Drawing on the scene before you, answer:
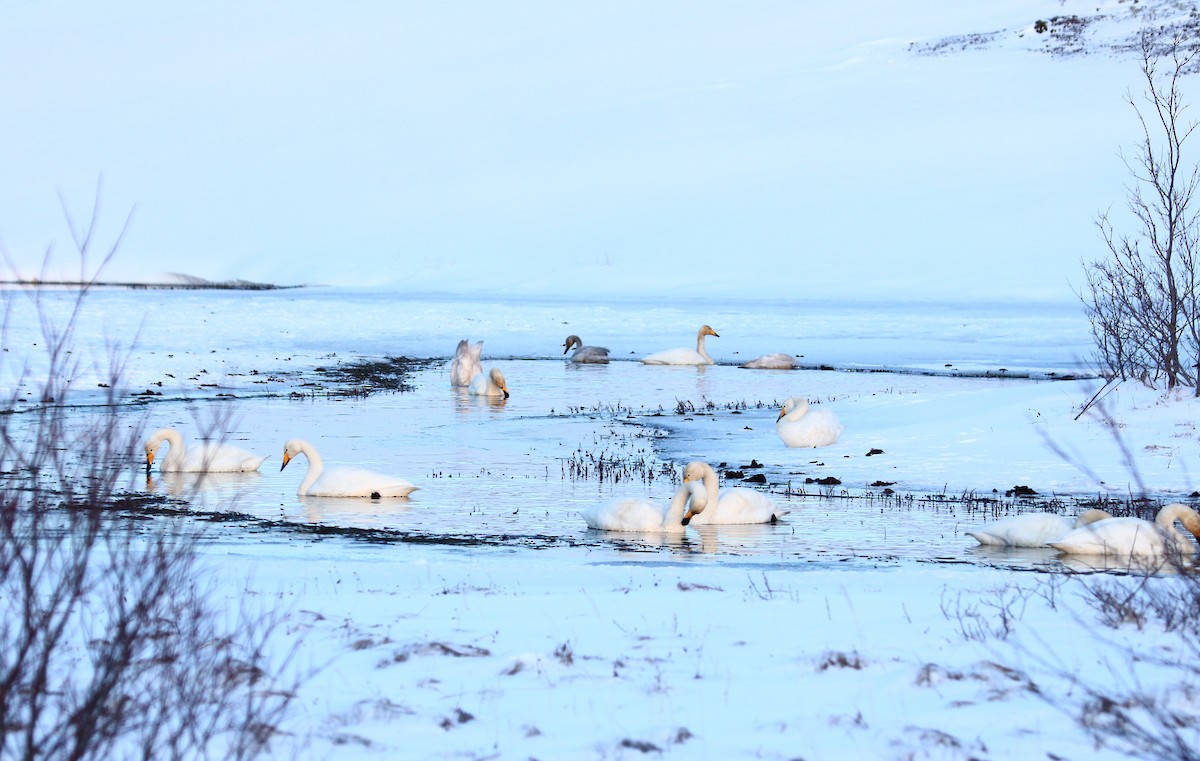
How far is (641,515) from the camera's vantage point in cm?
965

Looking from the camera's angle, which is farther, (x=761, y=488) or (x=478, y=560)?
(x=761, y=488)

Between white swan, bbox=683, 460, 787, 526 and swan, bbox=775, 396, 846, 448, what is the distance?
408cm

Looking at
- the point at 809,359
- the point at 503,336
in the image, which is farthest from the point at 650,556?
the point at 503,336

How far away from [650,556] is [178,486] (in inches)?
191

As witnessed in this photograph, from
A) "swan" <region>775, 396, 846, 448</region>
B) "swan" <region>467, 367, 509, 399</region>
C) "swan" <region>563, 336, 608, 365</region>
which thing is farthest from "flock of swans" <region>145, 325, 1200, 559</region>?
"swan" <region>563, 336, 608, 365</region>

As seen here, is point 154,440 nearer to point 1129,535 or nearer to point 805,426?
point 805,426

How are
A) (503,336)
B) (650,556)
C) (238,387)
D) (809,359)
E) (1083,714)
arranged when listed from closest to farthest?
1. (1083,714)
2. (650,556)
3. (238,387)
4. (809,359)
5. (503,336)

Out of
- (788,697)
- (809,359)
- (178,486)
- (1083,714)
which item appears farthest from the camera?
(809,359)

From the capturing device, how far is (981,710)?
14.9ft

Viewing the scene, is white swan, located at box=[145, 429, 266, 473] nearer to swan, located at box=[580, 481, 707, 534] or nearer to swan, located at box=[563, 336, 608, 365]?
swan, located at box=[580, 481, 707, 534]

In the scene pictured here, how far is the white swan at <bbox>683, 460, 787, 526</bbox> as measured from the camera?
32.6 feet

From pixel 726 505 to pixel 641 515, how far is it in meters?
0.74

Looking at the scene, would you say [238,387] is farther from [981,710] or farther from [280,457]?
[981,710]

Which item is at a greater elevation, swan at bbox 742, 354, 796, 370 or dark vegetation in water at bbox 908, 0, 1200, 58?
dark vegetation in water at bbox 908, 0, 1200, 58
